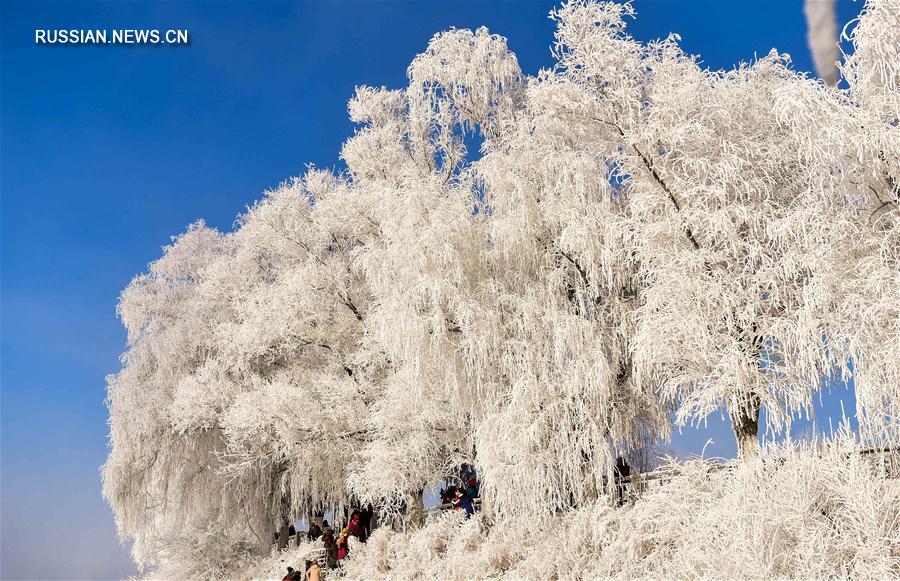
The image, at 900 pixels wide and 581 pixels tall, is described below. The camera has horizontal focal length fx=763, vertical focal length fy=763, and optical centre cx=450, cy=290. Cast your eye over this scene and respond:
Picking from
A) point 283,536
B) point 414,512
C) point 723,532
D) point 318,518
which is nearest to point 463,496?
point 414,512

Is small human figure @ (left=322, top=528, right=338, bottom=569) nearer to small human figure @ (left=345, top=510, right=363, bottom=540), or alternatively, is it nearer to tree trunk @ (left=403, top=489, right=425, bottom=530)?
small human figure @ (left=345, top=510, right=363, bottom=540)

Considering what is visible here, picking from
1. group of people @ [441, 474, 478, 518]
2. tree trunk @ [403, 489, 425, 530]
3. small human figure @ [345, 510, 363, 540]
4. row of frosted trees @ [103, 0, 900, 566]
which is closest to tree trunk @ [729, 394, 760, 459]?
row of frosted trees @ [103, 0, 900, 566]

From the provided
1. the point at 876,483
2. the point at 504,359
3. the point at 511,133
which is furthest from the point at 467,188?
the point at 876,483

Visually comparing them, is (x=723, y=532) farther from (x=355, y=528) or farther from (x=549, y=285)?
(x=355, y=528)

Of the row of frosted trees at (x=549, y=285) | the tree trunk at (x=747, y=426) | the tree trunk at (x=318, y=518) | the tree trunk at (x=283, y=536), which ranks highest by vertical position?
A: the row of frosted trees at (x=549, y=285)

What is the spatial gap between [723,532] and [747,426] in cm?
312

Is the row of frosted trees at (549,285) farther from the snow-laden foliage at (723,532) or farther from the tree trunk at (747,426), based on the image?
the snow-laden foliage at (723,532)

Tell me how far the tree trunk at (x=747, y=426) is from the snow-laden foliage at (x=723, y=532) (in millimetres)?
783

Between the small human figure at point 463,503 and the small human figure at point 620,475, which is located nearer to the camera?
the small human figure at point 620,475

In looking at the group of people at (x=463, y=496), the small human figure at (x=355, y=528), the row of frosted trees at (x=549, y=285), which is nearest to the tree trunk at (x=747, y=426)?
the row of frosted trees at (x=549, y=285)

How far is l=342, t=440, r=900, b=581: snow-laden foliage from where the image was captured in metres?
8.60

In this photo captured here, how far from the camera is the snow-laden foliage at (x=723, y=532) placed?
860cm

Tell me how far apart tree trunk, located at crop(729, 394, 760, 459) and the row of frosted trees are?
0.05 meters

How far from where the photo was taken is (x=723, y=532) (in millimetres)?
9500
